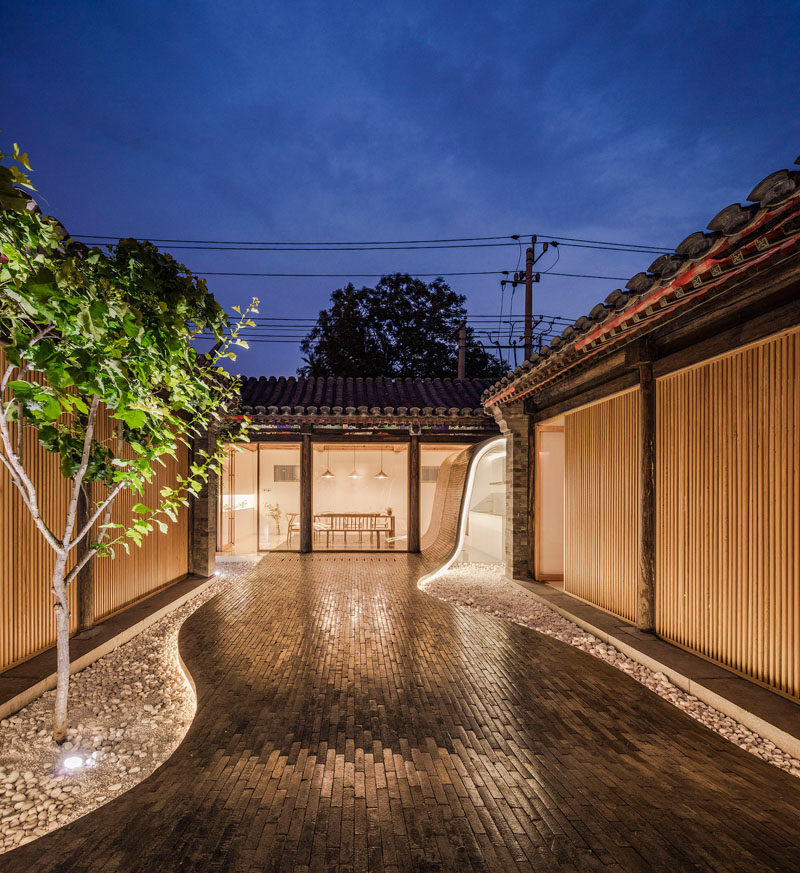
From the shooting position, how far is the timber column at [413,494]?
10336mm

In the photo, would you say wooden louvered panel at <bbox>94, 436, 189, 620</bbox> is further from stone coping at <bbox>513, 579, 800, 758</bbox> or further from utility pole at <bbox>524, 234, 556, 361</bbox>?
utility pole at <bbox>524, 234, 556, 361</bbox>

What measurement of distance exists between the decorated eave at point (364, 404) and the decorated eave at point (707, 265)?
4.94m

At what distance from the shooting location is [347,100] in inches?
3506

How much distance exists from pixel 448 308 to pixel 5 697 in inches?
806

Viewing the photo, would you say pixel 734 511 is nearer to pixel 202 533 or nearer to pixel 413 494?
pixel 413 494

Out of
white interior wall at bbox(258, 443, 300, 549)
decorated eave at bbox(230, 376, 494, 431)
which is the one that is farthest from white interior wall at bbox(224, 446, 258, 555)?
decorated eave at bbox(230, 376, 494, 431)

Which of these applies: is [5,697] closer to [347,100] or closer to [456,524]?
[456,524]

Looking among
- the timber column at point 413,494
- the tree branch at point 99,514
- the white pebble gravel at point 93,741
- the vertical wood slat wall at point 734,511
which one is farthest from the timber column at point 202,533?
the vertical wood slat wall at point 734,511

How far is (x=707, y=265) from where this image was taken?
107 inches

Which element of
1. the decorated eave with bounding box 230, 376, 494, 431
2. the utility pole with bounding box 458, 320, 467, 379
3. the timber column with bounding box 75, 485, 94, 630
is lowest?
the timber column with bounding box 75, 485, 94, 630

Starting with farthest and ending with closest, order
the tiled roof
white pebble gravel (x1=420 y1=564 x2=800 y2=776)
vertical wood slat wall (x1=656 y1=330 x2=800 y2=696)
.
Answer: the tiled roof
vertical wood slat wall (x1=656 y1=330 x2=800 y2=696)
white pebble gravel (x1=420 y1=564 x2=800 y2=776)

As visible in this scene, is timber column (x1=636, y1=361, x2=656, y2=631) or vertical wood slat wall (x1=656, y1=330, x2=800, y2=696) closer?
vertical wood slat wall (x1=656, y1=330, x2=800, y2=696)

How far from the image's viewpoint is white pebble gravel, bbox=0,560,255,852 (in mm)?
2402

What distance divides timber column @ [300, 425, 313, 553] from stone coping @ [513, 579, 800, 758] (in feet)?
19.7
